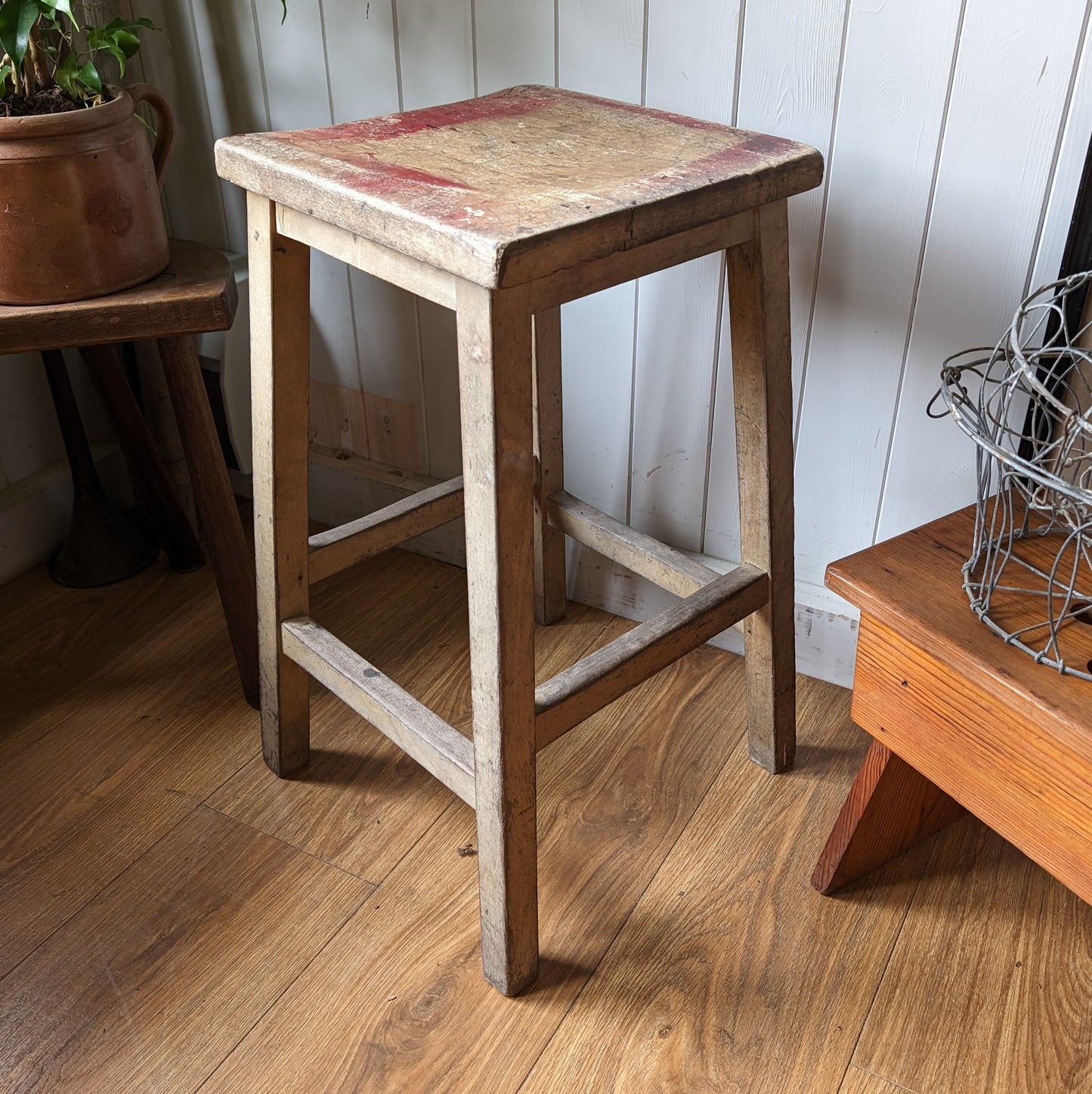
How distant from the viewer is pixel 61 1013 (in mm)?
1001

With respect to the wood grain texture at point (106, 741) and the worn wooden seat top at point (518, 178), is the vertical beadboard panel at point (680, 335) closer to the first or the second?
the worn wooden seat top at point (518, 178)

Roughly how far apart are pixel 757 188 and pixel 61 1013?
0.95 m

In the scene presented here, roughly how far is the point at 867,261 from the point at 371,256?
55cm

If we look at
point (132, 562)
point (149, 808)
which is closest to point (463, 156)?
point (149, 808)

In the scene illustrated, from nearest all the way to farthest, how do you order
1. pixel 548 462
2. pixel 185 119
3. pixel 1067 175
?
1. pixel 1067 175
2. pixel 548 462
3. pixel 185 119

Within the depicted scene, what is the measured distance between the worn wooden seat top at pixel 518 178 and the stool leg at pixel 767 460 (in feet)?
0.26

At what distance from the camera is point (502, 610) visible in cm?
84

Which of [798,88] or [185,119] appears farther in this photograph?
[185,119]

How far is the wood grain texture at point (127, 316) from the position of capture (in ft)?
3.47

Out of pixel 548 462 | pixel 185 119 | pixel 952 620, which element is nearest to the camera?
pixel 952 620

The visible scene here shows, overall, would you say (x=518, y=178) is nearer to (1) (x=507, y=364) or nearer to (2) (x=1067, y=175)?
(1) (x=507, y=364)

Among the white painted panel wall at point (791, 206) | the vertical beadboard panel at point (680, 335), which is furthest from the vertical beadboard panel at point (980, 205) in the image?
the vertical beadboard panel at point (680, 335)

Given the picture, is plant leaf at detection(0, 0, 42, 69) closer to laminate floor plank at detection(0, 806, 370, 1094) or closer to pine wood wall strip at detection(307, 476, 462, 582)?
pine wood wall strip at detection(307, 476, 462, 582)

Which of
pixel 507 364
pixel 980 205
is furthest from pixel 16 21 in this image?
pixel 980 205
